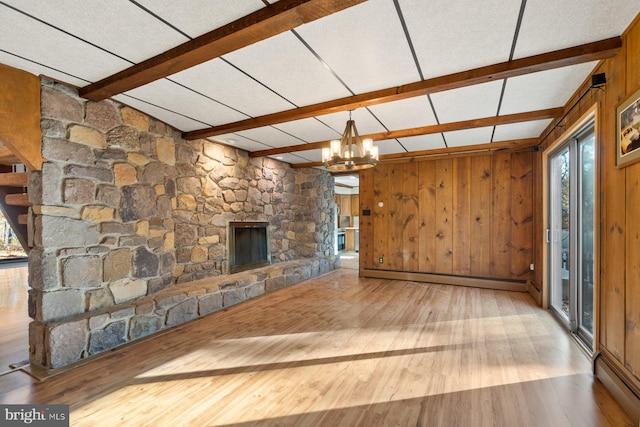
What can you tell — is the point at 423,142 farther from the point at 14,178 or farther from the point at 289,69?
the point at 14,178

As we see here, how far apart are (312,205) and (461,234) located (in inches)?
115

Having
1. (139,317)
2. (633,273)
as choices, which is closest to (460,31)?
(633,273)

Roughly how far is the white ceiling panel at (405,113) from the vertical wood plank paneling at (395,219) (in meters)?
2.06

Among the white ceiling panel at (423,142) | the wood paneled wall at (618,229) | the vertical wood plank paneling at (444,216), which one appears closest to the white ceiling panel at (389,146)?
the white ceiling panel at (423,142)

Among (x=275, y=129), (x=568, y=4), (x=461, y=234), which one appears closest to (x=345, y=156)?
(x=275, y=129)

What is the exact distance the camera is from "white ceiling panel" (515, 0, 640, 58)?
1.54m

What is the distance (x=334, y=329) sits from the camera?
10.3ft

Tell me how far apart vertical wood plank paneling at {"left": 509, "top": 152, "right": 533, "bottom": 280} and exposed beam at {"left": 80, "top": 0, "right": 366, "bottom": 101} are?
179 inches

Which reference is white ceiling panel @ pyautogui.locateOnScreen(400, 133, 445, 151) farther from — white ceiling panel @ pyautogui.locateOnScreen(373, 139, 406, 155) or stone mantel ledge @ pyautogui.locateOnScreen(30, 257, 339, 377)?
stone mantel ledge @ pyautogui.locateOnScreen(30, 257, 339, 377)

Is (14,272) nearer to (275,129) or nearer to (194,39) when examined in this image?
(275,129)

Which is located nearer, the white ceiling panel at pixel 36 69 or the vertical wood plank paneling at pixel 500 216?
the white ceiling panel at pixel 36 69

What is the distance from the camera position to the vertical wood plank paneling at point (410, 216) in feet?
Answer: 17.9

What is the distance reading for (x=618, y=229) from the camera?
1.90 m

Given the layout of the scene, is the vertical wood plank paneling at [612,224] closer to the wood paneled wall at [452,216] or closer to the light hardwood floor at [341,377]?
the light hardwood floor at [341,377]
